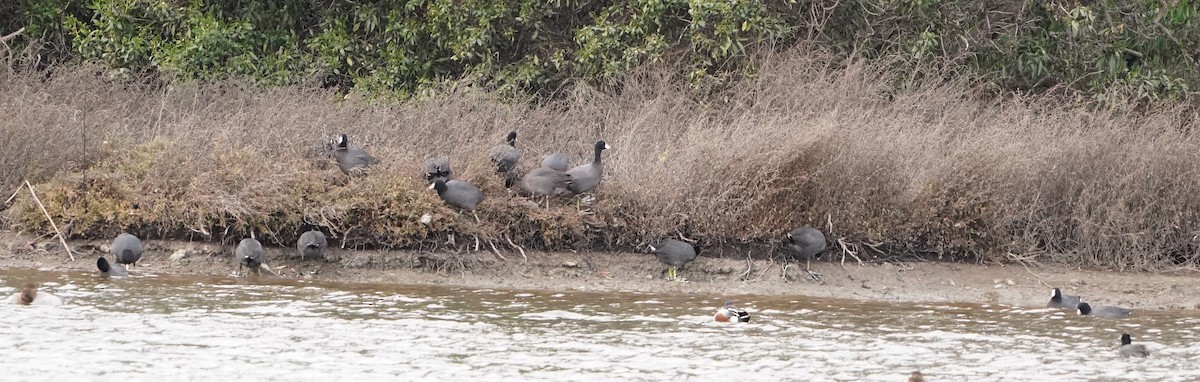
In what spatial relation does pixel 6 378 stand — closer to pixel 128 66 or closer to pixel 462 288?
Answer: pixel 462 288

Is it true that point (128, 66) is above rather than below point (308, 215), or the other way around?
above

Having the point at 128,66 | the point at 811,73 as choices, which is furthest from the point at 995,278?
the point at 128,66

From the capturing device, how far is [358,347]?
408 inches

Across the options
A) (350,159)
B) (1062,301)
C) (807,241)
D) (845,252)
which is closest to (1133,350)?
(1062,301)

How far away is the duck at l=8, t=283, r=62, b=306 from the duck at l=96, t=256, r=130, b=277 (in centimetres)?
110

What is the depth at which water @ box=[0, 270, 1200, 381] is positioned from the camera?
961 cm

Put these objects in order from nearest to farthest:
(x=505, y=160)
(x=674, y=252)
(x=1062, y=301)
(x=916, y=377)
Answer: (x=916, y=377)
(x=1062, y=301)
(x=674, y=252)
(x=505, y=160)

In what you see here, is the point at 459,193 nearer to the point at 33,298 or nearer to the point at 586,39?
the point at 33,298

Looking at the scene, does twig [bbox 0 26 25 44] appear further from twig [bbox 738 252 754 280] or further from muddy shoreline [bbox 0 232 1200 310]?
twig [bbox 738 252 754 280]

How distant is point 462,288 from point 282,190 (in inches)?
75.7

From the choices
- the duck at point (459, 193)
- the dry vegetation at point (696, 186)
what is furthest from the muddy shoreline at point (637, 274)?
the duck at point (459, 193)

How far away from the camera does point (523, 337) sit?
10805 millimetres

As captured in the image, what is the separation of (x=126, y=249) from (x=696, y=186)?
5.14 meters

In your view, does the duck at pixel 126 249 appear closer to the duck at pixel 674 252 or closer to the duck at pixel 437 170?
the duck at pixel 437 170
